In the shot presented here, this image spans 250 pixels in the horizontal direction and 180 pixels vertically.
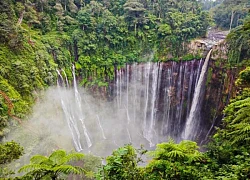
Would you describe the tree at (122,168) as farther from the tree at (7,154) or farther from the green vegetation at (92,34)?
the green vegetation at (92,34)

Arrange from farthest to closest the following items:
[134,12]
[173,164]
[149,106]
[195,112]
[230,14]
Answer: [230,14] < [134,12] < [149,106] < [195,112] < [173,164]

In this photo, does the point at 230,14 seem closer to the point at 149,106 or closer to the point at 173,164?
the point at 149,106

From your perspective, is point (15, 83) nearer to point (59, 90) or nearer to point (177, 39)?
point (59, 90)

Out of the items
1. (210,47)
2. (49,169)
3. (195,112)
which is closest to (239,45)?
(210,47)

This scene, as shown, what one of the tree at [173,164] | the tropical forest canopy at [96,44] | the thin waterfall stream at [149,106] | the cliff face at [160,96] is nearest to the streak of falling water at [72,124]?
the thin waterfall stream at [149,106]

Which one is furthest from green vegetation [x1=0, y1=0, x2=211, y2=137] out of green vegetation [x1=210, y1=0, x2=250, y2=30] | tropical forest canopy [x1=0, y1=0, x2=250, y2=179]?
green vegetation [x1=210, y1=0, x2=250, y2=30]

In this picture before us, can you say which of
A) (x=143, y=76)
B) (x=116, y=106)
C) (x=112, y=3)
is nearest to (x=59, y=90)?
(x=116, y=106)

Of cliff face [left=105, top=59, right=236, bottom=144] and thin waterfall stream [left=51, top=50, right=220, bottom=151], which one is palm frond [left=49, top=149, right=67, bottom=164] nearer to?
thin waterfall stream [left=51, top=50, right=220, bottom=151]
